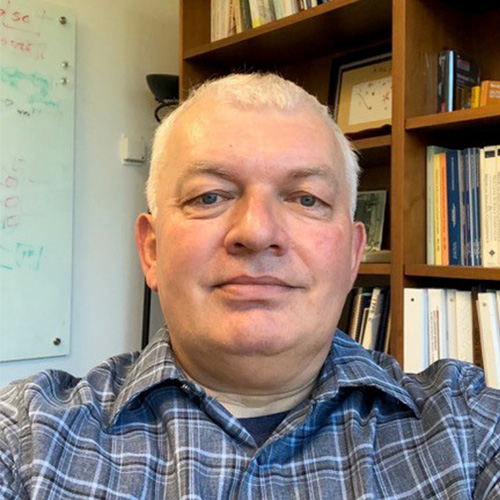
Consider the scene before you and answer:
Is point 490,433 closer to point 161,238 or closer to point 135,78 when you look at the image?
point 161,238

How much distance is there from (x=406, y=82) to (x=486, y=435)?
36.7 inches

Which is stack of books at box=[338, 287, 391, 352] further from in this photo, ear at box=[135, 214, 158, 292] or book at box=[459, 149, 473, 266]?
ear at box=[135, 214, 158, 292]

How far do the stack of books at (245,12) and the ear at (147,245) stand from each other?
1009 millimetres

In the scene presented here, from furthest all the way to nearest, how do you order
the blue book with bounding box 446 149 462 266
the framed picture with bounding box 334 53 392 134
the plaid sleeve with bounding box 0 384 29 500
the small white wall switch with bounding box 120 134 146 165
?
1. the small white wall switch with bounding box 120 134 146 165
2. the framed picture with bounding box 334 53 392 134
3. the blue book with bounding box 446 149 462 266
4. the plaid sleeve with bounding box 0 384 29 500

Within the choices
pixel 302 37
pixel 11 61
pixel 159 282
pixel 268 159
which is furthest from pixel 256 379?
pixel 11 61

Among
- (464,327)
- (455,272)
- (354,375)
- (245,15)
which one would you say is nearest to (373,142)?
(455,272)

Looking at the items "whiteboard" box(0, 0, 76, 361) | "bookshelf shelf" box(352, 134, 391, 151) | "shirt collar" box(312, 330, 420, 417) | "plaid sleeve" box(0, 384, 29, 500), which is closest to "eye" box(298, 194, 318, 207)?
"shirt collar" box(312, 330, 420, 417)

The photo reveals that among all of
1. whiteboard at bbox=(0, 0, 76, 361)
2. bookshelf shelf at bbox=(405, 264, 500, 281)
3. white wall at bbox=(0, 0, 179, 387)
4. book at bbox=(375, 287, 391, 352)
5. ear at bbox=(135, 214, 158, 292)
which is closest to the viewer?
ear at bbox=(135, 214, 158, 292)

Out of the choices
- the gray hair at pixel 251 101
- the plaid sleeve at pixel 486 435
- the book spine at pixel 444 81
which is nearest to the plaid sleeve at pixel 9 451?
the gray hair at pixel 251 101

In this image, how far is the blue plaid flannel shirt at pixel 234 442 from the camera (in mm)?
730

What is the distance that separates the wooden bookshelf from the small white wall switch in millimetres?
448

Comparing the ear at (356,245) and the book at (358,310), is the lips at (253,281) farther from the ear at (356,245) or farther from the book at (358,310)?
the book at (358,310)

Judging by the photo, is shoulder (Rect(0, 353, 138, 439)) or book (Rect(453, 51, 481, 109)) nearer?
shoulder (Rect(0, 353, 138, 439))

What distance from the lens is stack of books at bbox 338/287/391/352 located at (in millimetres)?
1606
